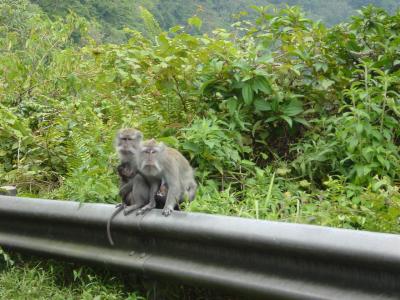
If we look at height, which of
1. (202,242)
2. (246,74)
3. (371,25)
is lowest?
(202,242)

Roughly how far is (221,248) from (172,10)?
19547 millimetres

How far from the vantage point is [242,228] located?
3734mm

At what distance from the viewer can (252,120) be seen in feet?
20.7

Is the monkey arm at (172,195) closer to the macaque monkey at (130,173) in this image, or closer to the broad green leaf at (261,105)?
the macaque monkey at (130,173)

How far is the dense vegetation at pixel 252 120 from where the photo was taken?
5234 millimetres

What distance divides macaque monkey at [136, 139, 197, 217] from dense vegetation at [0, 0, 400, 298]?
209 mm

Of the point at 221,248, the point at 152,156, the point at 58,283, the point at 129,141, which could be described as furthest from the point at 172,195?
the point at 221,248

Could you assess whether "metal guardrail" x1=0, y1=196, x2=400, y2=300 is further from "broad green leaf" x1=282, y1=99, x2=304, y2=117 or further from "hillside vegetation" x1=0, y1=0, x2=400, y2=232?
"broad green leaf" x1=282, y1=99, x2=304, y2=117

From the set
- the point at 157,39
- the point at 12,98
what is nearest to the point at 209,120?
the point at 157,39

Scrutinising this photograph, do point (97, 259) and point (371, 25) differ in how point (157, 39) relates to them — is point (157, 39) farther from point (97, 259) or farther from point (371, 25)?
point (97, 259)

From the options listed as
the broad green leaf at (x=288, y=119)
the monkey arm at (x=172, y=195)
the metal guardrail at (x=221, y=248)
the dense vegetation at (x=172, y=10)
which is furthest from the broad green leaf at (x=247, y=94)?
the metal guardrail at (x=221, y=248)

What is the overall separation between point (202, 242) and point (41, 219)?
1.41 metres

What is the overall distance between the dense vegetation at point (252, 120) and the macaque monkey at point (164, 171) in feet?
0.68

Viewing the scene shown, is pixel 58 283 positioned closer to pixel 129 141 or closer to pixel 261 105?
pixel 129 141
